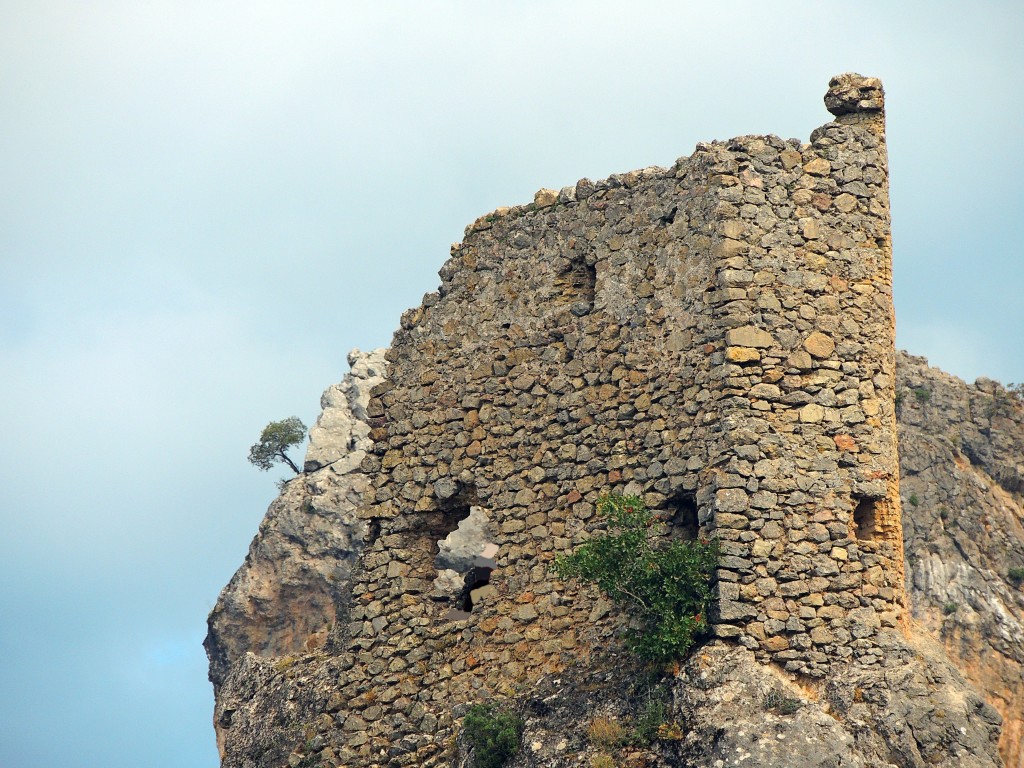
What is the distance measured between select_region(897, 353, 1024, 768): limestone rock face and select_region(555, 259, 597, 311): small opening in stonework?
69.7 ft

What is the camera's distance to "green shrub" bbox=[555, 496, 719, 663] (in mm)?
14578

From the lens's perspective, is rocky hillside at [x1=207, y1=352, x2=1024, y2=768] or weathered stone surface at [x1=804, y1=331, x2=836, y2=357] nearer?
rocky hillside at [x1=207, y1=352, x2=1024, y2=768]

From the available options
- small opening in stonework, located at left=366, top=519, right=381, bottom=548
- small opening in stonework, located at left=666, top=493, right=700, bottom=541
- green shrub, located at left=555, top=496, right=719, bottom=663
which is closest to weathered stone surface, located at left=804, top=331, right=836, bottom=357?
small opening in stonework, located at left=666, top=493, right=700, bottom=541

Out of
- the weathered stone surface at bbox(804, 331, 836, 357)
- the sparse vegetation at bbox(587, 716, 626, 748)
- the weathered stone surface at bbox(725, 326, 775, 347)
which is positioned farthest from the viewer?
the weathered stone surface at bbox(804, 331, 836, 357)

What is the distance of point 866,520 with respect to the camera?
15.1 meters

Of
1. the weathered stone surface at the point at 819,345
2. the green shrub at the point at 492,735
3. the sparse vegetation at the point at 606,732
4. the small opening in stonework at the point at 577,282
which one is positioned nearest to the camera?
the sparse vegetation at the point at 606,732

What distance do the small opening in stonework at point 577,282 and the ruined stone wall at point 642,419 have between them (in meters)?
0.03

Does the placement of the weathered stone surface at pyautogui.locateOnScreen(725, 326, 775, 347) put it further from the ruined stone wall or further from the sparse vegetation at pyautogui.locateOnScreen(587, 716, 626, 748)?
the sparse vegetation at pyautogui.locateOnScreen(587, 716, 626, 748)

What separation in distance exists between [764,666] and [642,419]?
299 centimetres

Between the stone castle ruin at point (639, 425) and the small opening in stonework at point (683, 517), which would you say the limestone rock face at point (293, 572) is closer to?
the stone castle ruin at point (639, 425)

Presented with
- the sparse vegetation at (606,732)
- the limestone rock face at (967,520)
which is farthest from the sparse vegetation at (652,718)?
the limestone rock face at (967,520)

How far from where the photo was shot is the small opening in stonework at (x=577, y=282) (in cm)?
1706

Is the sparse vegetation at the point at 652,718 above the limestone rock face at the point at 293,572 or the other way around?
the other way around

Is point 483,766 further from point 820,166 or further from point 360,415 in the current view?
point 360,415
